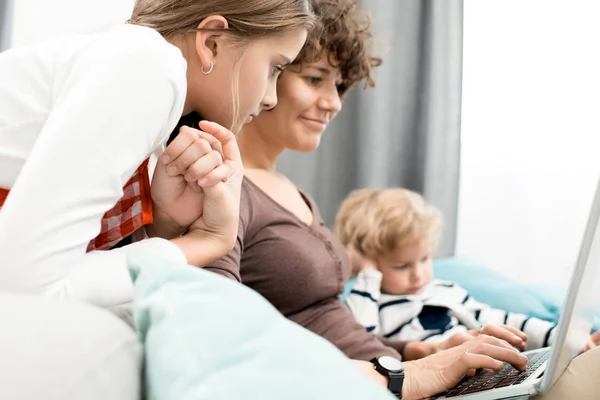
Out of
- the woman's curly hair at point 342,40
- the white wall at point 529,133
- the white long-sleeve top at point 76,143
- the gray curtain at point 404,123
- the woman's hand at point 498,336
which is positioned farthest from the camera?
the gray curtain at point 404,123

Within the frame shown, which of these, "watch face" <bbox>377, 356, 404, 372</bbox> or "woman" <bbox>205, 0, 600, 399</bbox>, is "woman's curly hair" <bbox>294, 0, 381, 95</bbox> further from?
"watch face" <bbox>377, 356, 404, 372</bbox>

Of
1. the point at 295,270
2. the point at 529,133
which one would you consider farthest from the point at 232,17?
the point at 529,133

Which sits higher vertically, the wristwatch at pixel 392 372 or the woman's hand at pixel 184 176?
the woman's hand at pixel 184 176

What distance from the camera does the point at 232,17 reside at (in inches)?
42.5

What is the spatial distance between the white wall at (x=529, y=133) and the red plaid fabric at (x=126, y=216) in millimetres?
2006

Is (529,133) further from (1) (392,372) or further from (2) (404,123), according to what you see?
(1) (392,372)

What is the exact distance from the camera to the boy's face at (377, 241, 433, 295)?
6.48 ft

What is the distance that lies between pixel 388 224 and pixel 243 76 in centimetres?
100

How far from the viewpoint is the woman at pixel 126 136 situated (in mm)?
757

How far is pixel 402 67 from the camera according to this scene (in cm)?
302

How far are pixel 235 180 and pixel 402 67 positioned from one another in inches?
82.2

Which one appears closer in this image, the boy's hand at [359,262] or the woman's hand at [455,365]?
the woman's hand at [455,365]

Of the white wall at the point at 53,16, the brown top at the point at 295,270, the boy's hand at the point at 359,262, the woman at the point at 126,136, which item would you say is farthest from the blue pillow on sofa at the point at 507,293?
the white wall at the point at 53,16

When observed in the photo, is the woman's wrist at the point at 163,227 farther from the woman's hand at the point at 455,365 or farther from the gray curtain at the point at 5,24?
the gray curtain at the point at 5,24
